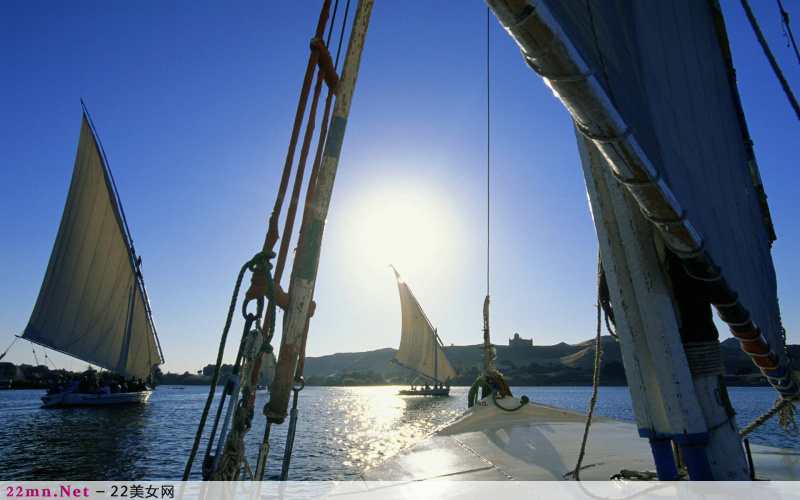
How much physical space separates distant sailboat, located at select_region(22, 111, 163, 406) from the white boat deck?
33825 millimetres

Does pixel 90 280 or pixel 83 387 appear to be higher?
pixel 90 280

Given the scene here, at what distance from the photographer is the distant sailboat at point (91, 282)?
2992cm

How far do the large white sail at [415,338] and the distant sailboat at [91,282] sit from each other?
3114 cm

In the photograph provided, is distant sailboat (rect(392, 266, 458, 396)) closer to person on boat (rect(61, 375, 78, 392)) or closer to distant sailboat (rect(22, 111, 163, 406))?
distant sailboat (rect(22, 111, 163, 406))

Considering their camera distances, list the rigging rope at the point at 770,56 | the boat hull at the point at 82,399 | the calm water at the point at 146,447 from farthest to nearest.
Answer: the boat hull at the point at 82,399, the calm water at the point at 146,447, the rigging rope at the point at 770,56

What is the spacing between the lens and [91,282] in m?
31.8

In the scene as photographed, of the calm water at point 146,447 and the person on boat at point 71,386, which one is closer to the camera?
the calm water at point 146,447

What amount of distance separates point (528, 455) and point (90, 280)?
36.9m

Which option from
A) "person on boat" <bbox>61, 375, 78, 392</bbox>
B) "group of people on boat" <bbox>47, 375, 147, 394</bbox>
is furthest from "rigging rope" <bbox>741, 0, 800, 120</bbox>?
"person on boat" <bbox>61, 375, 78, 392</bbox>

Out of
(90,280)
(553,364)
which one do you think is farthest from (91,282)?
(553,364)

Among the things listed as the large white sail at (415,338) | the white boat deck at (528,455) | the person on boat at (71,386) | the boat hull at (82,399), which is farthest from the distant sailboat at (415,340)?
the white boat deck at (528,455)

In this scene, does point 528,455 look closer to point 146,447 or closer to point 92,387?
point 146,447

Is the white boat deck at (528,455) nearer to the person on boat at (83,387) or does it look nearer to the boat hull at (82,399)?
the boat hull at (82,399)

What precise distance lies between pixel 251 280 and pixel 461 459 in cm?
404
